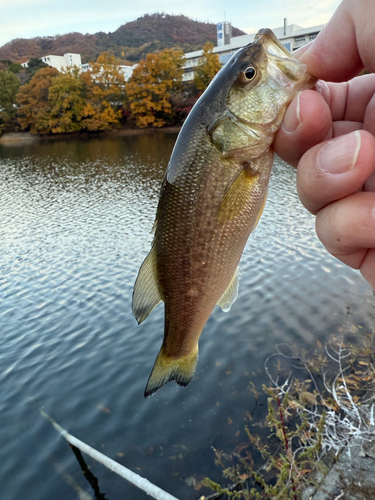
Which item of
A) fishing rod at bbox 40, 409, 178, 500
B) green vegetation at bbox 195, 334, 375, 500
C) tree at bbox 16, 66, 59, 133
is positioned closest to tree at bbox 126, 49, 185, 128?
tree at bbox 16, 66, 59, 133

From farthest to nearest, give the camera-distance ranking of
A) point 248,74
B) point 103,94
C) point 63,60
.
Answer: point 63,60 → point 103,94 → point 248,74

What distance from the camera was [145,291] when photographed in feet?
8.16

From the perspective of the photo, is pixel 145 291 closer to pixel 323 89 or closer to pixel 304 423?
pixel 323 89

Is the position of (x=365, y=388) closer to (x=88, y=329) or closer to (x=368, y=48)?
(x=368, y=48)

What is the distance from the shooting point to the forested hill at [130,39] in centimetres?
14525

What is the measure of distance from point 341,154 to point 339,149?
3cm

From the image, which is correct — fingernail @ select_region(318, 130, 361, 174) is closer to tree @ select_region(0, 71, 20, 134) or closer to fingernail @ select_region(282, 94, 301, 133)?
fingernail @ select_region(282, 94, 301, 133)

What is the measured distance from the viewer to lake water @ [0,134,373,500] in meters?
6.02

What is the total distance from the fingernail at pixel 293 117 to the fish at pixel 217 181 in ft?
0.30

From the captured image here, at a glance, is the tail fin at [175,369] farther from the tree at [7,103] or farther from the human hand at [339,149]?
the tree at [7,103]

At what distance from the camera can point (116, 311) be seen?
404 inches

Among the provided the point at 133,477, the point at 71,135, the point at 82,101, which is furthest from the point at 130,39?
the point at 133,477

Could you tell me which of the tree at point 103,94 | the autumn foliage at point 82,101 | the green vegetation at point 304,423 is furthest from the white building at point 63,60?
the green vegetation at point 304,423

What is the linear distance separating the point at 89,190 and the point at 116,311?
53.9ft
